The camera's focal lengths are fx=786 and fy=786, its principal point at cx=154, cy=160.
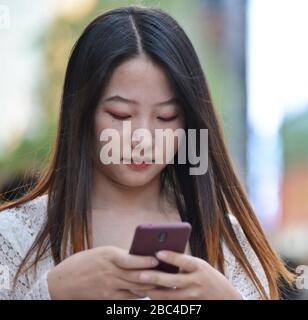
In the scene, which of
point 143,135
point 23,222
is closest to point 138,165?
point 143,135

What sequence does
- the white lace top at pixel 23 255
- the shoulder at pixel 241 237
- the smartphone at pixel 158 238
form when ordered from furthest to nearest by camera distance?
1. the shoulder at pixel 241 237
2. the white lace top at pixel 23 255
3. the smartphone at pixel 158 238

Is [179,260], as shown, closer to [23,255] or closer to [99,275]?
[99,275]

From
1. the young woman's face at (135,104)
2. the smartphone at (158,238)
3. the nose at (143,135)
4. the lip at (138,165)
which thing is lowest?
the smartphone at (158,238)

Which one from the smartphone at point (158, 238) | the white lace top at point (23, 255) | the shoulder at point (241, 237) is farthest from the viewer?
the shoulder at point (241, 237)

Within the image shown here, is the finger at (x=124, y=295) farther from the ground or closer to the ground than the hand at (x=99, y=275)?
closer to the ground

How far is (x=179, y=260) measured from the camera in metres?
0.83

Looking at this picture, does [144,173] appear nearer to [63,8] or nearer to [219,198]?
[219,198]

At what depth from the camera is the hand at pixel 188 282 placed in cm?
83

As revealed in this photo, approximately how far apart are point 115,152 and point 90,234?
0.35 ft

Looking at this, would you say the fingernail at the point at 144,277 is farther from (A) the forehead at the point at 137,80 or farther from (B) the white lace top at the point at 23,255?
(A) the forehead at the point at 137,80

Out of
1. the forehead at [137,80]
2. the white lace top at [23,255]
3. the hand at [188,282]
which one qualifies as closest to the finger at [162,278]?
the hand at [188,282]

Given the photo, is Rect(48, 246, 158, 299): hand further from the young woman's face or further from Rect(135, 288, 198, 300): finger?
the young woman's face

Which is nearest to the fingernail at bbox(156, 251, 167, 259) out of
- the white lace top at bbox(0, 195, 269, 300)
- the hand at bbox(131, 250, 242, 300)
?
the hand at bbox(131, 250, 242, 300)

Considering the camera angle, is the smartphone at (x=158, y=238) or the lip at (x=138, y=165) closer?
the smartphone at (x=158, y=238)
